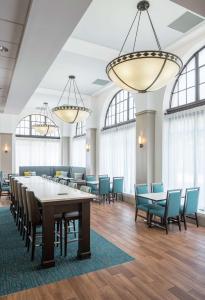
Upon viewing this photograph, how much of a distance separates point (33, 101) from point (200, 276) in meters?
10.7

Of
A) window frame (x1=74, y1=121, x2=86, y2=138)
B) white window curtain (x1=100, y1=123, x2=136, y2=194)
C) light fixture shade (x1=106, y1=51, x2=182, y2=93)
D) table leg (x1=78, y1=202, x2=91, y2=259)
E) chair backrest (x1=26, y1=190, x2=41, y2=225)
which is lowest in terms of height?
table leg (x1=78, y1=202, x2=91, y2=259)

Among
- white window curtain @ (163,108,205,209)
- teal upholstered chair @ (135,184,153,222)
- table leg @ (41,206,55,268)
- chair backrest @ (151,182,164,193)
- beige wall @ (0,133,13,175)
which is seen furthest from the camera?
beige wall @ (0,133,13,175)

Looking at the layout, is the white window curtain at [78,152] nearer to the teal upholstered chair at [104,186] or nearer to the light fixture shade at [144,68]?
the teal upholstered chair at [104,186]

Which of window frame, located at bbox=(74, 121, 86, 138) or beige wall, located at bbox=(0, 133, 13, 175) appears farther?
window frame, located at bbox=(74, 121, 86, 138)

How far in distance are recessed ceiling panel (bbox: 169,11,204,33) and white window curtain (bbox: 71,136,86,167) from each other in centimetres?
801

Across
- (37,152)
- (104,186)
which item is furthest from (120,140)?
(37,152)

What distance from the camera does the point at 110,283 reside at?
2.74m

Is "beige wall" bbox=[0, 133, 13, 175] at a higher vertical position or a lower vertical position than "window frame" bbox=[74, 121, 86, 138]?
lower

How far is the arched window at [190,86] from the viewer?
5.48 meters

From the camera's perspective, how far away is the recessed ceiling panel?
446 cm

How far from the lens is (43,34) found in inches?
127

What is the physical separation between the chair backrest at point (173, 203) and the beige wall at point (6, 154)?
9.40 m

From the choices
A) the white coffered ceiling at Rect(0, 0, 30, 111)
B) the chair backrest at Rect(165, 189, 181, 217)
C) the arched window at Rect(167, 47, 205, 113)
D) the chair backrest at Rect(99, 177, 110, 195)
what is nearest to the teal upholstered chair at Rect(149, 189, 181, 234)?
the chair backrest at Rect(165, 189, 181, 217)

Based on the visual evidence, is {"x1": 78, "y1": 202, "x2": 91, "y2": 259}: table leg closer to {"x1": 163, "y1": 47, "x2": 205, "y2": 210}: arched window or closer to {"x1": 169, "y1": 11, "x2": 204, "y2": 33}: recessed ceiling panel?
{"x1": 163, "y1": 47, "x2": 205, "y2": 210}: arched window
